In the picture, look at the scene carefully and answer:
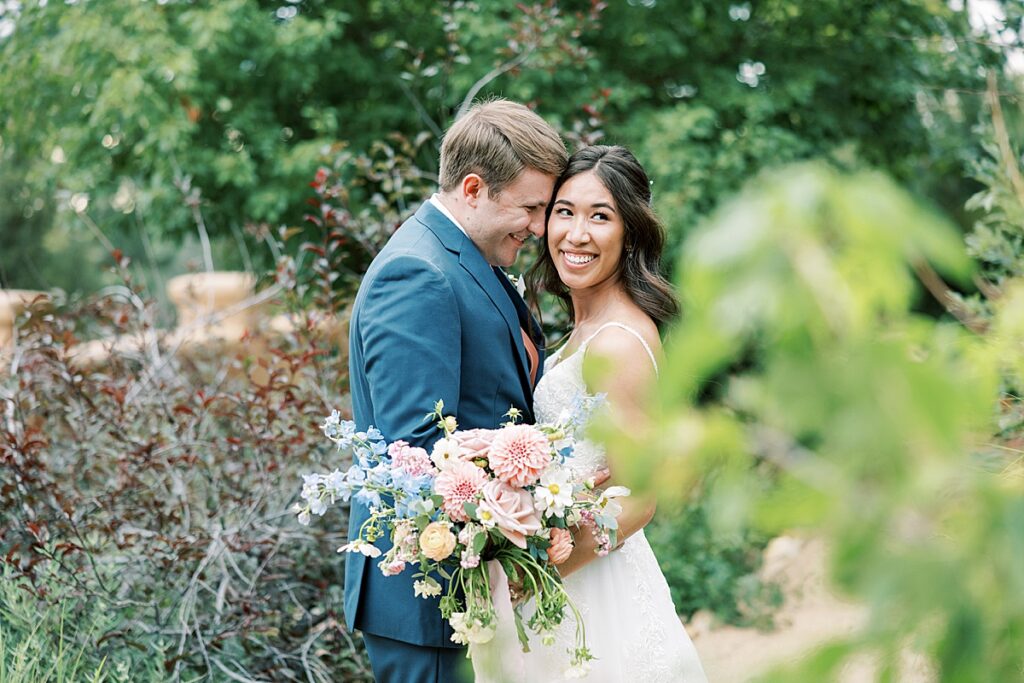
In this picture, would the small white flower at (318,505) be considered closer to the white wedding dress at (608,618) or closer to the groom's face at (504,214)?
the white wedding dress at (608,618)

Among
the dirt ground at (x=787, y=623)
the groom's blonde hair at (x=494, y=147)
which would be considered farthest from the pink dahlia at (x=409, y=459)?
the dirt ground at (x=787, y=623)

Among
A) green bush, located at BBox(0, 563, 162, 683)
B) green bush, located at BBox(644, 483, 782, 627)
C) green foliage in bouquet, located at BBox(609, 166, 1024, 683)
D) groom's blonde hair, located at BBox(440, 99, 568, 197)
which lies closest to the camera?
green foliage in bouquet, located at BBox(609, 166, 1024, 683)

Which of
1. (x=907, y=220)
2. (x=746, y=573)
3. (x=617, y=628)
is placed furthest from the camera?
(x=746, y=573)

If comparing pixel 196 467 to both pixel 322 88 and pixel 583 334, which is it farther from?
pixel 322 88

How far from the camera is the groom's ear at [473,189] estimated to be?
3.03m

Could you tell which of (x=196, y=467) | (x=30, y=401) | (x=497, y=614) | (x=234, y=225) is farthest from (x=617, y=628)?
(x=234, y=225)

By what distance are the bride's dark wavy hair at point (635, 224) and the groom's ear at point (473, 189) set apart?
37cm

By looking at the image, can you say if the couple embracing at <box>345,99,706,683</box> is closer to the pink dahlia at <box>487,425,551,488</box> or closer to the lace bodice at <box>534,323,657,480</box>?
the lace bodice at <box>534,323,657,480</box>

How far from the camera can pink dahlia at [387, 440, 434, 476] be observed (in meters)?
2.31

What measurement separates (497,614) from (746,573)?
4556 mm

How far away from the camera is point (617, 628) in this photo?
3.18m

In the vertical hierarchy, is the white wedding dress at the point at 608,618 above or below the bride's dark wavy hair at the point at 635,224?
below

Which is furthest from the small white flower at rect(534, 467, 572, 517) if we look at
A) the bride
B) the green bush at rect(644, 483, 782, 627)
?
the green bush at rect(644, 483, 782, 627)

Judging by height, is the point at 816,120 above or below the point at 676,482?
below
